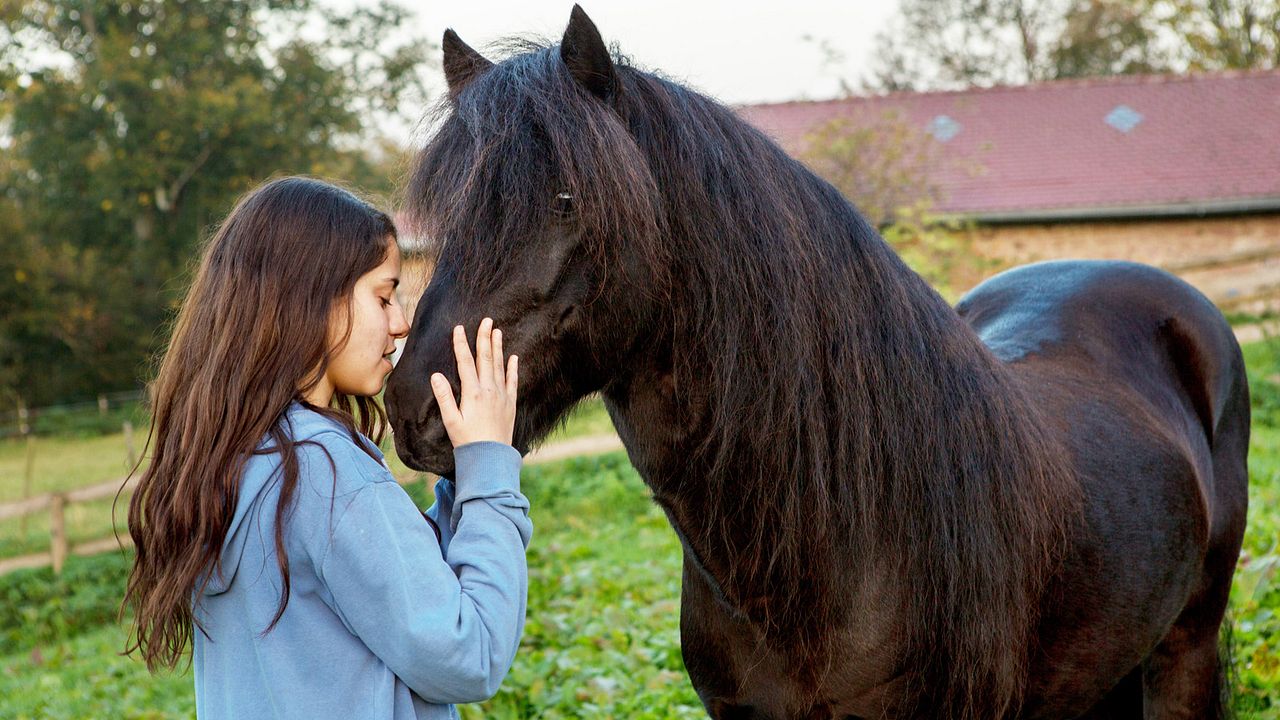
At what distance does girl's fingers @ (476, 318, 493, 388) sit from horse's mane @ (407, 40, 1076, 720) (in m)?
0.08

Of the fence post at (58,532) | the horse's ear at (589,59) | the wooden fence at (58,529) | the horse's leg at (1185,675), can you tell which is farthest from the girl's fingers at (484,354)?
the fence post at (58,532)

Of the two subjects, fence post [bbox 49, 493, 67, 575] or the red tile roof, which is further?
the red tile roof

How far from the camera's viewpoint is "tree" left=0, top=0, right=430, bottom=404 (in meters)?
20.8

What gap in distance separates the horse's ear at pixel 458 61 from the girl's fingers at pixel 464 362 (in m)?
0.59

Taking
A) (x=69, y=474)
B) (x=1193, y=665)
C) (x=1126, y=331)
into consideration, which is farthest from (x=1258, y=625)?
(x=69, y=474)

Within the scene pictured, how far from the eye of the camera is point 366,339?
1.68 m

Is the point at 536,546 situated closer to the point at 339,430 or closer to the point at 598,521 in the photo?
the point at 598,521

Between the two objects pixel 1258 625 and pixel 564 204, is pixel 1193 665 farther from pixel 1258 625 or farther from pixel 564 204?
pixel 564 204

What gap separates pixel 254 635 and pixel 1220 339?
292 cm

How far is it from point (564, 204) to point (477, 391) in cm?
32

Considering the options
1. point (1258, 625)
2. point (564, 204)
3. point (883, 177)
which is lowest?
point (1258, 625)

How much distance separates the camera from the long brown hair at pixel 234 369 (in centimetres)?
152

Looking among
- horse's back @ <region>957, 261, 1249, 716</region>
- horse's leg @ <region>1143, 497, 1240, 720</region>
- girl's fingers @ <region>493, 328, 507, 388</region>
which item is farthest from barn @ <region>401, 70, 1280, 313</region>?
girl's fingers @ <region>493, 328, 507, 388</region>

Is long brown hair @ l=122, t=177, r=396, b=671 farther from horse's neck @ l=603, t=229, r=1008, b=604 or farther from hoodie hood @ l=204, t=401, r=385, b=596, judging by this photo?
horse's neck @ l=603, t=229, r=1008, b=604
